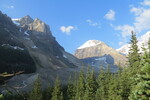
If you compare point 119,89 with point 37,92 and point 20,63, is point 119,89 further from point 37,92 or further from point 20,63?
point 20,63

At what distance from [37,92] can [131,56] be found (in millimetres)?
Answer: 41056

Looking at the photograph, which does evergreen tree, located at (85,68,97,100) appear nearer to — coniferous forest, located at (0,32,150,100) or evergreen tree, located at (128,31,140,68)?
coniferous forest, located at (0,32,150,100)

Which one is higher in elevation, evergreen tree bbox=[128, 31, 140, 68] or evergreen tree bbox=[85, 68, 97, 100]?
evergreen tree bbox=[128, 31, 140, 68]

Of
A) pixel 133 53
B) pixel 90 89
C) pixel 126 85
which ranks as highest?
pixel 133 53

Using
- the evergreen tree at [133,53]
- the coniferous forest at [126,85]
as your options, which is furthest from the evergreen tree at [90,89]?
the evergreen tree at [133,53]

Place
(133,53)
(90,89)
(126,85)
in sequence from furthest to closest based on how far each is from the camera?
(90,89), (126,85), (133,53)

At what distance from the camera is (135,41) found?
1275 inches

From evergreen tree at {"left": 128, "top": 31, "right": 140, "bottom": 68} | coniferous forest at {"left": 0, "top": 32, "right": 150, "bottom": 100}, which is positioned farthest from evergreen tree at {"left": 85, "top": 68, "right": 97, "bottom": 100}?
evergreen tree at {"left": 128, "top": 31, "right": 140, "bottom": 68}

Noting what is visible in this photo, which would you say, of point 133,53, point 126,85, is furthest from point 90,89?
point 133,53

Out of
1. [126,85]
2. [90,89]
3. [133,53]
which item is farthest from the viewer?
[90,89]

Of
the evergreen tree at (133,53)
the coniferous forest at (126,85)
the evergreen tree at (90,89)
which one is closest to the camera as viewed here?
the coniferous forest at (126,85)

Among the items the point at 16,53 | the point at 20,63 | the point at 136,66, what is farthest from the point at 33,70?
the point at 136,66

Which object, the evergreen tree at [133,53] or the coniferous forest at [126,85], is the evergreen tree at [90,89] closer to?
the coniferous forest at [126,85]

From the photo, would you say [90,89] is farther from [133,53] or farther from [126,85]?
[133,53]
